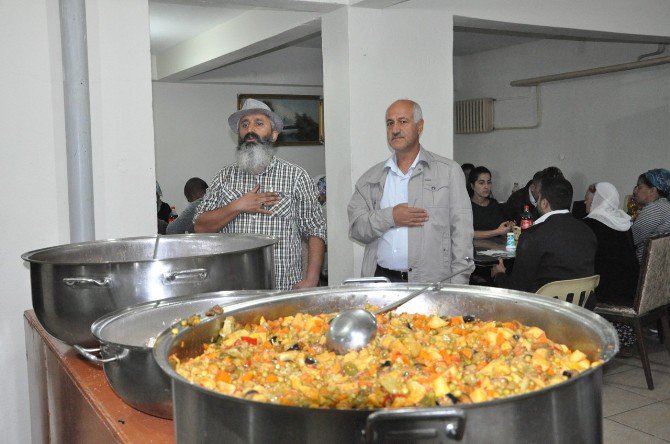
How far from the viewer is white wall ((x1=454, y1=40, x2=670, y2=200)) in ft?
22.9

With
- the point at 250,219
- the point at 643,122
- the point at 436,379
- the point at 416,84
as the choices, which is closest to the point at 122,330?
the point at 436,379

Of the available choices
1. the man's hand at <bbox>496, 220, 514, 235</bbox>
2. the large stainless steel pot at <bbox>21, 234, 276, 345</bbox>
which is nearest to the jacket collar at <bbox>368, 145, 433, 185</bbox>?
the large stainless steel pot at <bbox>21, 234, 276, 345</bbox>

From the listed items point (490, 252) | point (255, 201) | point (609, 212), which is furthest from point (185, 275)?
point (609, 212)

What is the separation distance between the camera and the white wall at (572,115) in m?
6.99

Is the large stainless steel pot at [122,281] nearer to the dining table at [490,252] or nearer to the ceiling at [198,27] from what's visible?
the dining table at [490,252]

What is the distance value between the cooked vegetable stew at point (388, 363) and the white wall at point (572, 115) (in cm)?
625

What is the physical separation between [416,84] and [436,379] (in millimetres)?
3428

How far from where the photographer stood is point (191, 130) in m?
9.14

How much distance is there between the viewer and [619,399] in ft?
13.0

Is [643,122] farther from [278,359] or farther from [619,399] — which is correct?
[278,359]

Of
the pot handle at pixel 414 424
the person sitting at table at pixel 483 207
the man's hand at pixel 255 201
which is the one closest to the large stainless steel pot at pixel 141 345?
the pot handle at pixel 414 424

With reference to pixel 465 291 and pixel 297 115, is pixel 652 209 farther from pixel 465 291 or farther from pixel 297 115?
pixel 297 115

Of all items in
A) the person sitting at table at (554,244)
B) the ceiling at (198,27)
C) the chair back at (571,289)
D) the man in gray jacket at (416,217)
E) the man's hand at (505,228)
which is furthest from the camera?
the ceiling at (198,27)

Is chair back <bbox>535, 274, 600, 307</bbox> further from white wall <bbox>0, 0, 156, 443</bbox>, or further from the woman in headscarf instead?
white wall <bbox>0, 0, 156, 443</bbox>
